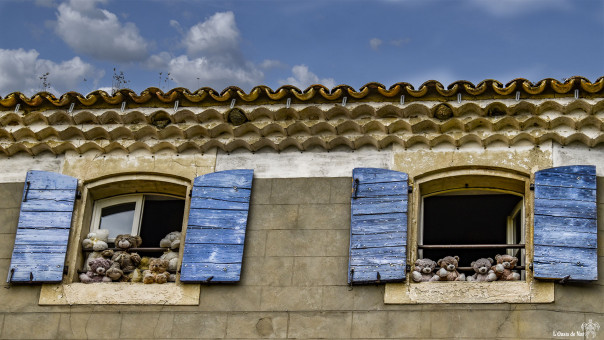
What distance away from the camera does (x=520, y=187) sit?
45.2 ft

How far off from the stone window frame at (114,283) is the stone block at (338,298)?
1.46 meters

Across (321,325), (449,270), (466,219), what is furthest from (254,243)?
(466,219)

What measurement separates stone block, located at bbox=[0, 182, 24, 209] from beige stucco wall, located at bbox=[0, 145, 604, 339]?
80 mm

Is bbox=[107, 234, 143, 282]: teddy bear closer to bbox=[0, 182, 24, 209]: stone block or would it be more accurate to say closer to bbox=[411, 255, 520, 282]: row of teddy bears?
bbox=[0, 182, 24, 209]: stone block

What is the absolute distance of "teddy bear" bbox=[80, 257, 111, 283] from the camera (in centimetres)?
1377

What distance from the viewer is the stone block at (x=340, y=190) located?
1382 cm

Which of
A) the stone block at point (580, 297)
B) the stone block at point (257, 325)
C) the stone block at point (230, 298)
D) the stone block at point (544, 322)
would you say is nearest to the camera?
the stone block at point (544, 322)

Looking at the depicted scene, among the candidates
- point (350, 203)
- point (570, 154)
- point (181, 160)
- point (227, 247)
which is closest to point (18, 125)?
point (181, 160)

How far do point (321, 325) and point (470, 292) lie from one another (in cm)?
166

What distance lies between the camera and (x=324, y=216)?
45.0 ft

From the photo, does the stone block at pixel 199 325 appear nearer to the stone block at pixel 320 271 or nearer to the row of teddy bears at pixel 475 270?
the stone block at pixel 320 271

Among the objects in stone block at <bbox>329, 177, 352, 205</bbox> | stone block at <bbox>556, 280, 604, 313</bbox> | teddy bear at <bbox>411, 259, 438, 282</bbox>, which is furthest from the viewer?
stone block at <bbox>329, 177, 352, 205</bbox>

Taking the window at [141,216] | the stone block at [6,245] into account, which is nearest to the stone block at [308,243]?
the window at [141,216]

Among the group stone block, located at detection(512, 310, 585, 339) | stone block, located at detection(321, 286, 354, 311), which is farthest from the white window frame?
stone block, located at detection(512, 310, 585, 339)
